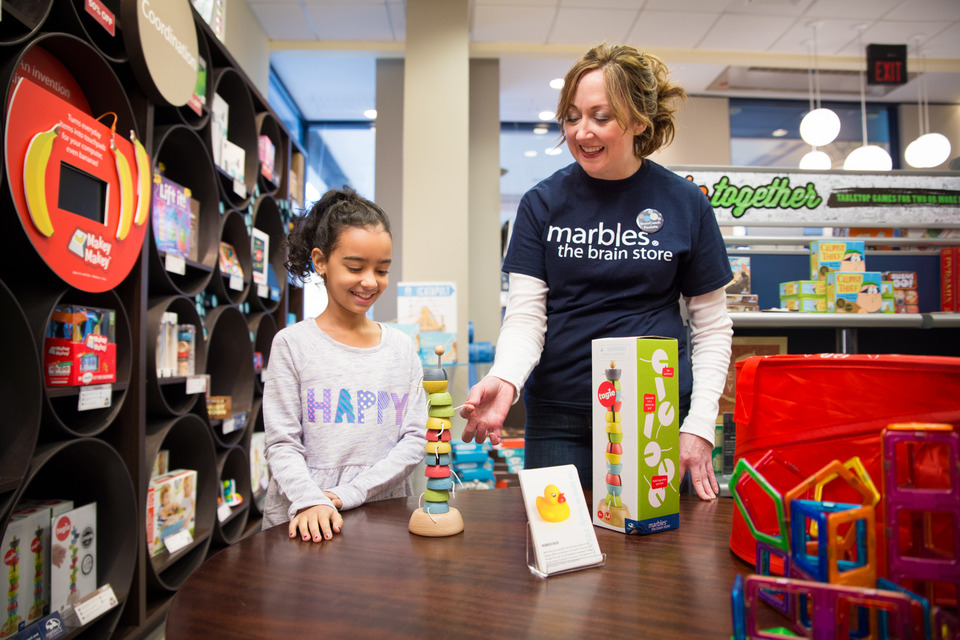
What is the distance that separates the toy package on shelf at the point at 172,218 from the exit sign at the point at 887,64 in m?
5.82

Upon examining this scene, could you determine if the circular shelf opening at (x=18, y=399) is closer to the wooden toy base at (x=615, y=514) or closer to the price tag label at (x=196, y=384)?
the price tag label at (x=196, y=384)

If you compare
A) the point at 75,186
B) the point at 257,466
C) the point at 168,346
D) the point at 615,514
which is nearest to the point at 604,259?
the point at 615,514

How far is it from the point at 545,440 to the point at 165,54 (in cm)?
180

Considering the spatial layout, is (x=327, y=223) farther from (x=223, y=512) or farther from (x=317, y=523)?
(x=223, y=512)

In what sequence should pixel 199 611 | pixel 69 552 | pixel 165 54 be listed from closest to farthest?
pixel 199 611
pixel 69 552
pixel 165 54

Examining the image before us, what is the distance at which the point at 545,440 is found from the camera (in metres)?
1.23

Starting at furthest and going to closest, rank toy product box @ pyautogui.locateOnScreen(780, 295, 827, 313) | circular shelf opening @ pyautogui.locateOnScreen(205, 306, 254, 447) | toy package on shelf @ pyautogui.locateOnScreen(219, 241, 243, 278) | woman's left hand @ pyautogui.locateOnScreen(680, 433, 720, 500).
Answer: circular shelf opening @ pyautogui.locateOnScreen(205, 306, 254, 447) < toy package on shelf @ pyautogui.locateOnScreen(219, 241, 243, 278) < toy product box @ pyautogui.locateOnScreen(780, 295, 827, 313) < woman's left hand @ pyautogui.locateOnScreen(680, 433, 720, 500)

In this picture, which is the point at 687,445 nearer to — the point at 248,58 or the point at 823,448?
the point at 823,448

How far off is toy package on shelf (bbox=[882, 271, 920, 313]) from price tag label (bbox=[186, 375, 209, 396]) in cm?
295

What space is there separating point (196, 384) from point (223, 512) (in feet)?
2.26

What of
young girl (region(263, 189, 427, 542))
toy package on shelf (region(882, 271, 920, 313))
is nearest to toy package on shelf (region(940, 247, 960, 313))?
toy package on shelf (region(882, 271, 920, 313))

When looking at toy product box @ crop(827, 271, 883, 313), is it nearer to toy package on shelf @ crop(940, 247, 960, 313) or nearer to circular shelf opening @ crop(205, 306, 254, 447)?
toy package on shelf @ crop(940, 247, 960, 313)

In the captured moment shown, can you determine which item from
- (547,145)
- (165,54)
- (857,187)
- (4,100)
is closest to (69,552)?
(4,100)

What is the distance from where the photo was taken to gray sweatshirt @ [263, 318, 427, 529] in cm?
125
